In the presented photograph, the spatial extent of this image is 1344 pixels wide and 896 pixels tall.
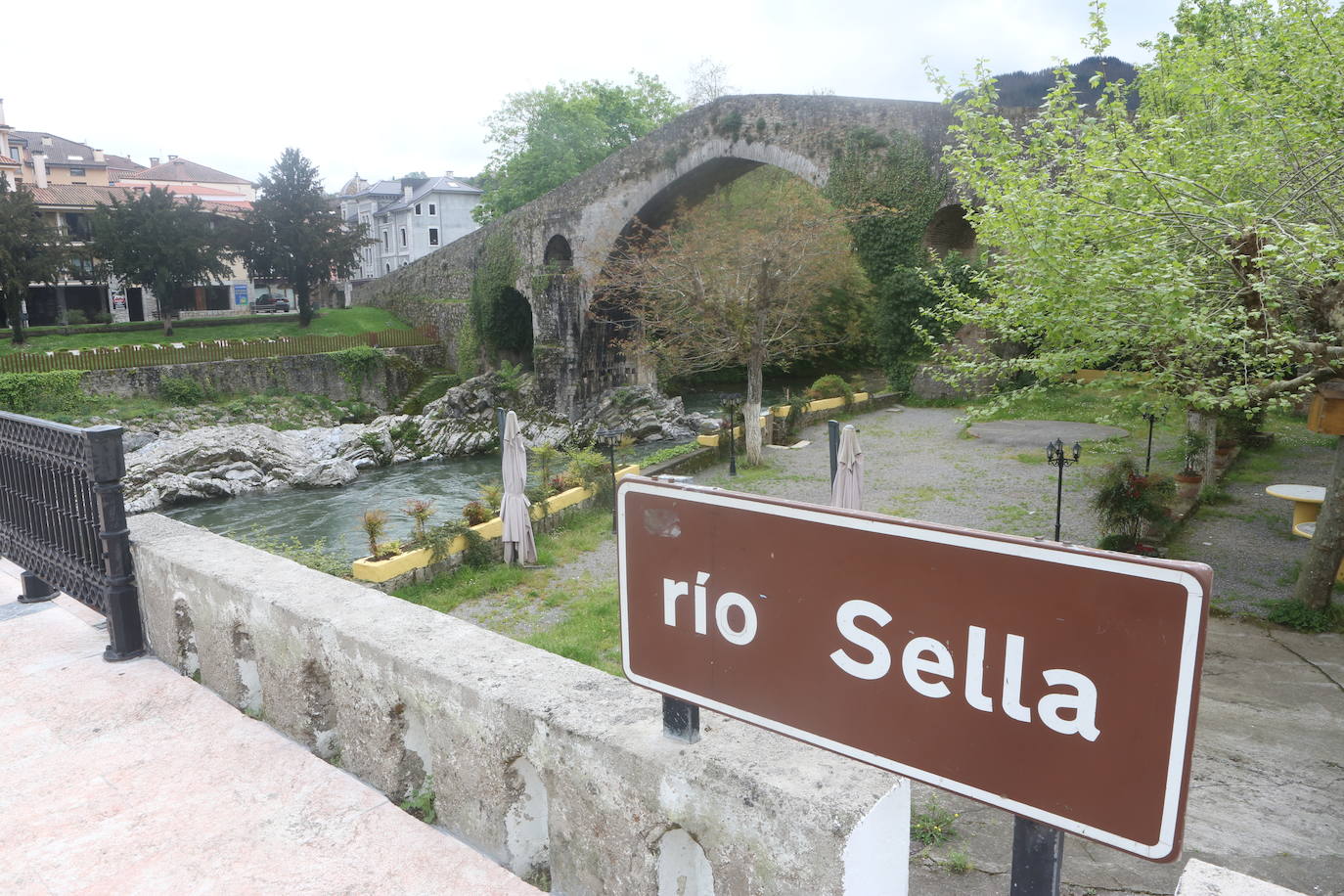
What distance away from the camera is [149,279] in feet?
113

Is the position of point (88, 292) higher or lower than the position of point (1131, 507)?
higher

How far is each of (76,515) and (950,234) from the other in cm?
2298

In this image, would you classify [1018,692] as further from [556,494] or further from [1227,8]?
[1227,8]

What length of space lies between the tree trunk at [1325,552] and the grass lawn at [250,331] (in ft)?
107

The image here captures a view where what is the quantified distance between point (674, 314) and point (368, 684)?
16.1m

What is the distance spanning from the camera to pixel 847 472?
33.9 ft

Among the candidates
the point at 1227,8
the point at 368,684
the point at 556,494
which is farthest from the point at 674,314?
the point at 368,684

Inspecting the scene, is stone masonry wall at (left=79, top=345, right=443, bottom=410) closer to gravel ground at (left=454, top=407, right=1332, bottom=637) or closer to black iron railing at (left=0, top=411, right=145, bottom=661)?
gravel ground at (left=454, top=407, right=1332, bottom=637)

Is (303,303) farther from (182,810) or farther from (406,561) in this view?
A: (182,810)

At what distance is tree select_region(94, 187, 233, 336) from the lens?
3303 cm

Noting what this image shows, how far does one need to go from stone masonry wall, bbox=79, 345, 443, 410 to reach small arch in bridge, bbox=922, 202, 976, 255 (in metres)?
20.0

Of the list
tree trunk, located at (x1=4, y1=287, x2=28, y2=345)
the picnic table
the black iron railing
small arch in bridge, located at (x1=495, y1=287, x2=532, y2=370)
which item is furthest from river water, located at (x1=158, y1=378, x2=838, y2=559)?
tree trunk, located at (x1=4, y1=287, x2=28, y2=345)

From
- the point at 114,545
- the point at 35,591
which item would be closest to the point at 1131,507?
the point at 114,545

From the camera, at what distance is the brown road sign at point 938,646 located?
108 cm
